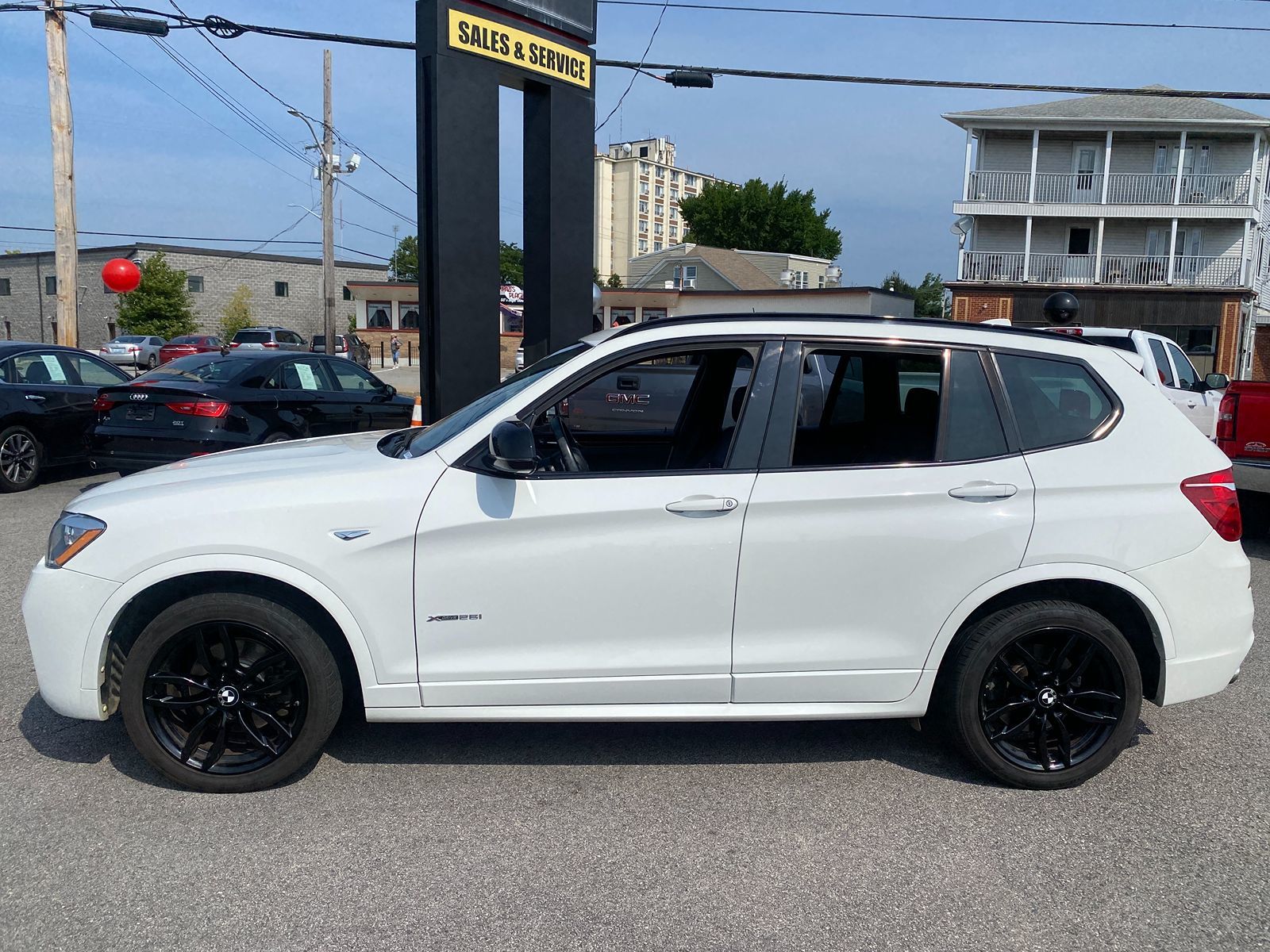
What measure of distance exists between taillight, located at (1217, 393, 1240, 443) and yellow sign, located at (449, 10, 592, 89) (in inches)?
264

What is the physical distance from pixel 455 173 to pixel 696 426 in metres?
5.15

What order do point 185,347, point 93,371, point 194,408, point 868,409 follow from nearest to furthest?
1. point 868,409
2. point 194,408
3. point 93,371
4. point 185,347

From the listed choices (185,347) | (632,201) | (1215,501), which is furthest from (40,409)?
(632,201)

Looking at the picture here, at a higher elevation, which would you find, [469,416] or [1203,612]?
[469,416]

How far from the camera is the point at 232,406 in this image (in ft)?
32.8

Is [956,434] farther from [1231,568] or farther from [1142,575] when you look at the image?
[1231,568]

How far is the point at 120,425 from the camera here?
9.71 m

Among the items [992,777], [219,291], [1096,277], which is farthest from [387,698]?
[219,291]

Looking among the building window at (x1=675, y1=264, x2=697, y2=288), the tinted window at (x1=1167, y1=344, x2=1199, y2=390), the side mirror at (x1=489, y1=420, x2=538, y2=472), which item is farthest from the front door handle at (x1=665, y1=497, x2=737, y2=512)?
the building window at (x1=675, y1=264, x2=697, y2=288)

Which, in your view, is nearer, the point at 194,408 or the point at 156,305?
the point at 194,408

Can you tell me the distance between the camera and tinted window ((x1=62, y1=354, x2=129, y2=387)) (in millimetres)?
11391

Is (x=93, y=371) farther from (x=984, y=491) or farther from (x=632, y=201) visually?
(x=632, y=201)

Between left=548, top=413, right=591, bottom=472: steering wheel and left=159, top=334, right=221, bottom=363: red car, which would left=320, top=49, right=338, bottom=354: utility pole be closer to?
left=159, top=334, right=221, bottom=363: red car

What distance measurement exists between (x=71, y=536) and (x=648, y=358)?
2.28 m
